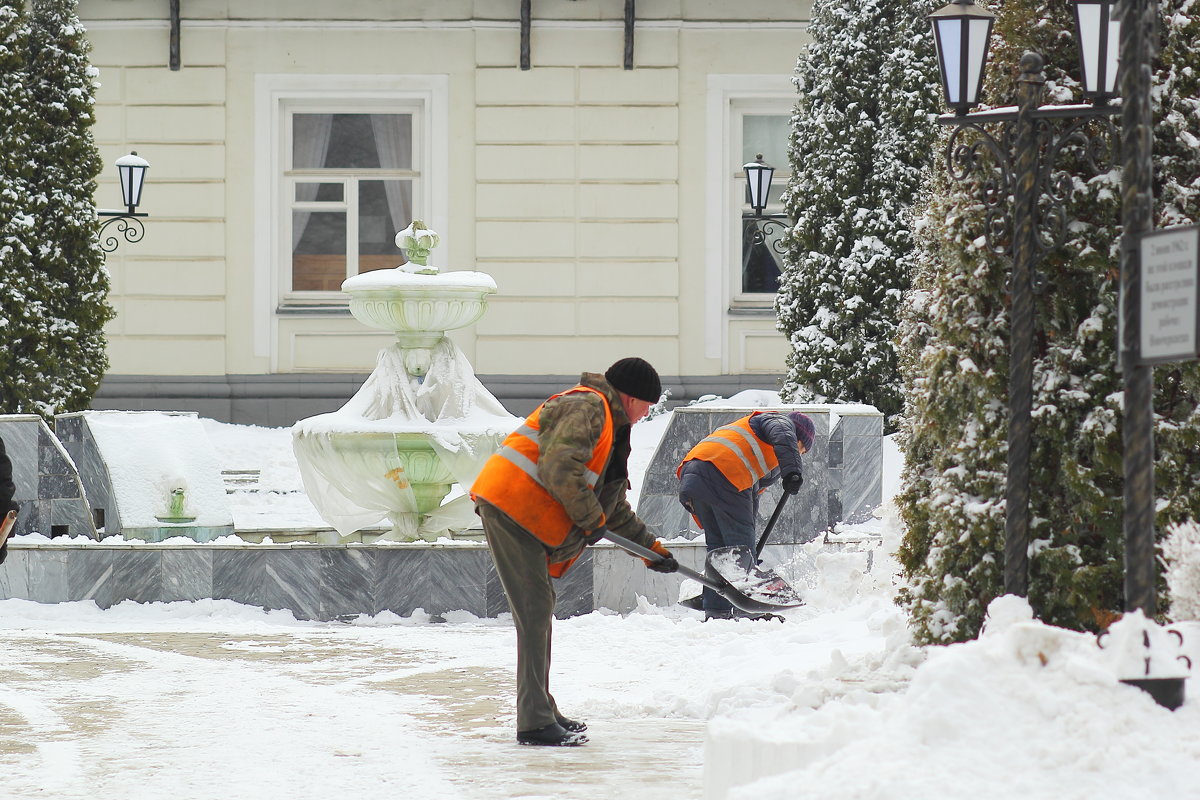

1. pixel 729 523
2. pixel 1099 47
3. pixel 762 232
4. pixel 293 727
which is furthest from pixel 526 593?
pixel 762 232

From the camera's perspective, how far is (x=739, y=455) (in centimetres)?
999

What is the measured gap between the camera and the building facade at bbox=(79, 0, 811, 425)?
18.1m

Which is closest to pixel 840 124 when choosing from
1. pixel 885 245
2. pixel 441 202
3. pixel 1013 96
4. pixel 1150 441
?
pixel 885 245

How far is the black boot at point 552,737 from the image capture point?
6270mm

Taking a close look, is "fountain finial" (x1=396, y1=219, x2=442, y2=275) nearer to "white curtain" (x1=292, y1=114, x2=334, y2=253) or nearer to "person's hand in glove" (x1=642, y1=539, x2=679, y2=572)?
"person's hand in glove" (x1=642, y1=539, x2=679, y2=572)

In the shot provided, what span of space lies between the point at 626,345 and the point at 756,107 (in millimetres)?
2754

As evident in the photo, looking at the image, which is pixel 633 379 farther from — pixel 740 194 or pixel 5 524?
pixel 740 194

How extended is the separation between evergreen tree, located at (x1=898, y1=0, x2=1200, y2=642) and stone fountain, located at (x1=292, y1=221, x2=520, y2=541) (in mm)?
5329

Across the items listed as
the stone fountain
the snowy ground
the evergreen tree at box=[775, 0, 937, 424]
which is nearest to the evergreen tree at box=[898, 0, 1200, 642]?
the snowy ground

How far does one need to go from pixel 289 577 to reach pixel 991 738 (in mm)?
6407

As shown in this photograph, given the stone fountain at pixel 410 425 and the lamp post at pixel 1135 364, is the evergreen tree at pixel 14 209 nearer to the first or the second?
the stone fountain at pixel 410 425

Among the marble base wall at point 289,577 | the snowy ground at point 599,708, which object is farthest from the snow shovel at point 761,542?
the marble base wall at point 289,577

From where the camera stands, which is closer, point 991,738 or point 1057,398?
point 991,738

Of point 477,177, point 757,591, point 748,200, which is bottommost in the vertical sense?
point 757,591
